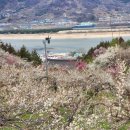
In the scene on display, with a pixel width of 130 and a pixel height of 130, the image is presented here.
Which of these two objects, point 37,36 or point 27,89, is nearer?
point 27,89

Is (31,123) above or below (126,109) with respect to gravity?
above

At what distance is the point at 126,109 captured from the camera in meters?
10.2

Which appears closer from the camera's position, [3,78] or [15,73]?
[3,78]

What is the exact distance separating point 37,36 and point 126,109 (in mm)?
102586

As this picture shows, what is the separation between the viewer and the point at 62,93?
15.2 meters

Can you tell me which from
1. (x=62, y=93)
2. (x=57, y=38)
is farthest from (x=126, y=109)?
(x=57, y=38)

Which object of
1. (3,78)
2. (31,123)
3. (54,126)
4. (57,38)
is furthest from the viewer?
(57,38)

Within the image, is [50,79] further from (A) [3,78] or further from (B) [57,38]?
(B) [57,38]

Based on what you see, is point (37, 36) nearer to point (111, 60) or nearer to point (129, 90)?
point (111, 60)

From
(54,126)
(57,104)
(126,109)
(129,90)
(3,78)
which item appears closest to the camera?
(54,126)

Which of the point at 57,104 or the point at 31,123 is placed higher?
the point at 31,123

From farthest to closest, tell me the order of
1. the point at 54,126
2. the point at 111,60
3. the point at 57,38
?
1. the point at 57,38
2. the point at 111,60
3. the point at 54,126

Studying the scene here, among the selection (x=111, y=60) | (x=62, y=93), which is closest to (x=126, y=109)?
(x=62, y=93)

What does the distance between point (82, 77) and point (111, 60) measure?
13.2m
